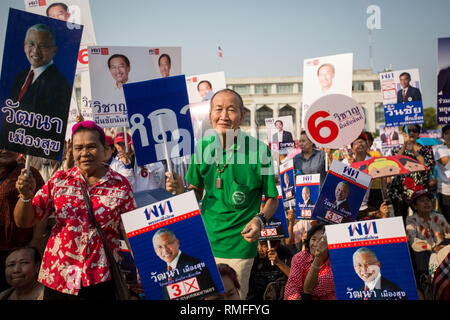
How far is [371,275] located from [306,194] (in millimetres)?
2657

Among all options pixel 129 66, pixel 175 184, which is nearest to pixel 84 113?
pixel 129 66

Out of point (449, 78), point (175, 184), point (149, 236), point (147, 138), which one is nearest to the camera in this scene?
point (149, 236)

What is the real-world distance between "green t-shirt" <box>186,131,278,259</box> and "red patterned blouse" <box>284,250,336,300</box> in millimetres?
734

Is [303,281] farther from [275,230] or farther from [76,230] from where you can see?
[76,230]

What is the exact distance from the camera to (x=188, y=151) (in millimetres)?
3350

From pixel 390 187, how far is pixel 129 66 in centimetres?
403

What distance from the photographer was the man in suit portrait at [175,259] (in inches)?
101

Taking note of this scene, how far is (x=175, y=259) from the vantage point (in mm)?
2562

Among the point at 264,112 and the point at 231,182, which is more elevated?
the point at 264,112

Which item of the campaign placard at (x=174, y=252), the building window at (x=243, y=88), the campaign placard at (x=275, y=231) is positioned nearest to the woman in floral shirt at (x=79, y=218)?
the campaign placard at (x=174, y=252)

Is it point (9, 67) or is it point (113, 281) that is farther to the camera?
point (9, 67)

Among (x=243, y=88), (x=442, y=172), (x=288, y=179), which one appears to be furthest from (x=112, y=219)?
(x=243, y=88)
